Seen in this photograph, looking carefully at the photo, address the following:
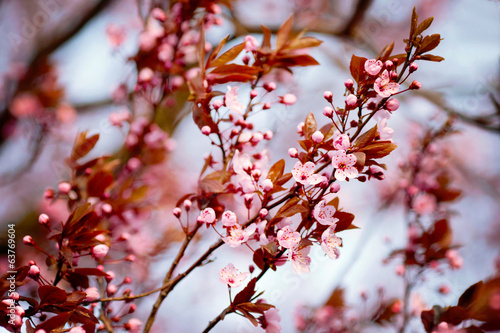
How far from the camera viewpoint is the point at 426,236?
4.12ft

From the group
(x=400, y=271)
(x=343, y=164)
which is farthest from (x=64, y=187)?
(x=400, y=271)

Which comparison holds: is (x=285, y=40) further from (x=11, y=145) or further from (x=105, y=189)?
(x=11, y=145)

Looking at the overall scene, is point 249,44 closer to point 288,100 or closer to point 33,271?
point 288,100

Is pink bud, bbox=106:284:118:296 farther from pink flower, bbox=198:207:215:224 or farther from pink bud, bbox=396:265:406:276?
pink bud, bbox=396:265:406:276

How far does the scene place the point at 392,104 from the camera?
0.70 metres

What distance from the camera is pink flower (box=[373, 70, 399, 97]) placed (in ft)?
2.24

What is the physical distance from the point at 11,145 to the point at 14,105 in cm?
34

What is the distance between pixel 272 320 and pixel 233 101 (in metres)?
0.46

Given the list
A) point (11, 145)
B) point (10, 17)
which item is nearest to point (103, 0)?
point (11, 145)

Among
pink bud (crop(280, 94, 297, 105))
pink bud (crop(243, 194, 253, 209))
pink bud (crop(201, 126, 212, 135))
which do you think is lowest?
pink bud (crop(243, 194, 253, 209))

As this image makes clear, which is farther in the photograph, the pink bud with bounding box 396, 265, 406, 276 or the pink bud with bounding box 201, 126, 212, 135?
the pink bud with bounding box 396, 265, 406, 276

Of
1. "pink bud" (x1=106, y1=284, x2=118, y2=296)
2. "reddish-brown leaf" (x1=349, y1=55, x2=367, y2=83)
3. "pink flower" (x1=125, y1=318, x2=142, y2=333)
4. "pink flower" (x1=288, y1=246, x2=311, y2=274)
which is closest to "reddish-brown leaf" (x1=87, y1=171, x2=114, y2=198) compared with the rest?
"pink bud" (x1=106, y1=284, x2=118, y2=296)

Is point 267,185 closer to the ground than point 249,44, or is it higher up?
closer to the ground

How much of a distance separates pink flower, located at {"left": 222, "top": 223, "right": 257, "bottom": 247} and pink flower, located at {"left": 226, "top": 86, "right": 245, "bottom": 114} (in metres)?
0.25
